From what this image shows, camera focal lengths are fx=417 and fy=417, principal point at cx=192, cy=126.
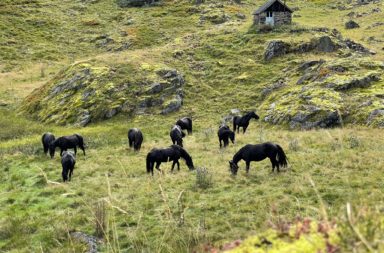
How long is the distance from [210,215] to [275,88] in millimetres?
28884

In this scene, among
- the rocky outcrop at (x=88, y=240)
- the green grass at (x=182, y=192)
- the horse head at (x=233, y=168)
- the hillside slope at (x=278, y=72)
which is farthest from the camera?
the hillside slope at (x=278, y=72)

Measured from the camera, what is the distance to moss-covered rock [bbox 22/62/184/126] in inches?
1569

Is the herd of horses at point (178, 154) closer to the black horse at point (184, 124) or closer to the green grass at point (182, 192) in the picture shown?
the green grass at point (182, 192)

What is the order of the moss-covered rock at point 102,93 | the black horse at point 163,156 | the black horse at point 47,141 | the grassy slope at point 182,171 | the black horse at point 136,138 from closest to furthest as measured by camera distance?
the grassy slope at point 182,171
the black horse at point 163,156
the black horse at point 136,138
the black horse at point 47,141
the moss-covered rock at point 102,93

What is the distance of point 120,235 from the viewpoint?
12789 mm

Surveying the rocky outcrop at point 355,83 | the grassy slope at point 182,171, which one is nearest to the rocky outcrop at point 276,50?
the grassy slope at point 182,171

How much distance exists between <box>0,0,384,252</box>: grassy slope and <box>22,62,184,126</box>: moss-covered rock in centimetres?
181

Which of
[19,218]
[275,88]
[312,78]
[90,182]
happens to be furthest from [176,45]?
[19,218]

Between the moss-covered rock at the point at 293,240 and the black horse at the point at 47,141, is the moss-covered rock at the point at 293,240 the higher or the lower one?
the higher one

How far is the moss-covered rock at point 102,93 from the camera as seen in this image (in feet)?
131

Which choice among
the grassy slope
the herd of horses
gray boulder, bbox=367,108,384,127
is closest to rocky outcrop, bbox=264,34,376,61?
the grassy slope

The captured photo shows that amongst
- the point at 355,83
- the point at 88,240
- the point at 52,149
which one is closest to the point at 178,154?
the point at 88,240

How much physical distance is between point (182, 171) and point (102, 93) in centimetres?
2316

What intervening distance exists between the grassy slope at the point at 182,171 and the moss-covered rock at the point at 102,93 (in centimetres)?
181
